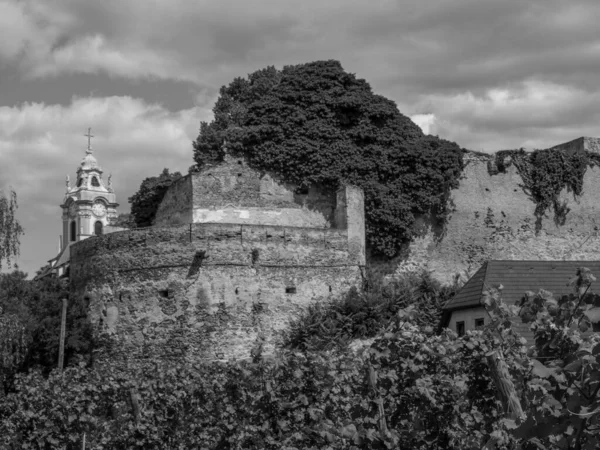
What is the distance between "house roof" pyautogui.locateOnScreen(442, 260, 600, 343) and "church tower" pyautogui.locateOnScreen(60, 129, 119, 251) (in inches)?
2899

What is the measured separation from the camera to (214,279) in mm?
27312

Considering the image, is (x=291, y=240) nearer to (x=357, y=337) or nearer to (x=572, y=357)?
(x=357, y=337)

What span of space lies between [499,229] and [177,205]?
35.3ft

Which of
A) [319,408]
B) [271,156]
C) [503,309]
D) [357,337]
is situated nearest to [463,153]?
[271,156]

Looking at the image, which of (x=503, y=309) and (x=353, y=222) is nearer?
(x=503, y=309)

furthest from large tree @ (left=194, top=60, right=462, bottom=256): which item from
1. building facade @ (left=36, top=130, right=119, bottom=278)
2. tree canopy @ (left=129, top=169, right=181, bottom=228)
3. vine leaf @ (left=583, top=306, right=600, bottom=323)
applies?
building facade @ (left=36, top=130, right=119, bottom=278)

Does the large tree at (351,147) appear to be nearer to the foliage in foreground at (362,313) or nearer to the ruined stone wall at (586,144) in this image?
the foliage in foreground at (362,313)

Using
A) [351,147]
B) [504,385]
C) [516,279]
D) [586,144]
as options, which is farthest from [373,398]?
[586,144]

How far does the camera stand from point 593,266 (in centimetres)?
2598

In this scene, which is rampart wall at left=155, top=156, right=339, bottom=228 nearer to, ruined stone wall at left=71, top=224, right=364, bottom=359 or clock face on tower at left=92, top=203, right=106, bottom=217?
ruined stone wall at left=71, top=224, right=364, bottom=359

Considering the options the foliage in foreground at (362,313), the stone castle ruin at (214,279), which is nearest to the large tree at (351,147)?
the stone castle ruin at (214,279)

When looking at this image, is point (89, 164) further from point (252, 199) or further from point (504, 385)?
point (504, 385)

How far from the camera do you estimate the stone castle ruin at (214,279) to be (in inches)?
1067

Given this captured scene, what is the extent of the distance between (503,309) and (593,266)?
18628 mm
